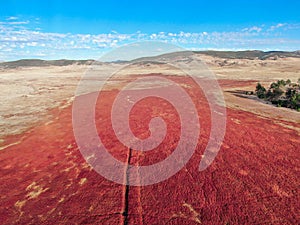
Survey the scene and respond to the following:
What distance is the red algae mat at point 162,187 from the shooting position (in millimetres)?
9750

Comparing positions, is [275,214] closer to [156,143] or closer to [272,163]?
[272,163]

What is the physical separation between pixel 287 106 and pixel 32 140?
97.8 feet

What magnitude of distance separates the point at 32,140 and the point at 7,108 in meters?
16.8

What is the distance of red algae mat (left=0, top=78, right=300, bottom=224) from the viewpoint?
975 centimetres

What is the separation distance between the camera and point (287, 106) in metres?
29.0

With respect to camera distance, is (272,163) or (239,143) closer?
(272,163)

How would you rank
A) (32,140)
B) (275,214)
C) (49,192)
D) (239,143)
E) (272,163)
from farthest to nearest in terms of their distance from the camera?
(32,140) → (239,143) → (272,163) → (49,192) → (275,214)

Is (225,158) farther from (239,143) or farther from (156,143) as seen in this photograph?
(156,143)

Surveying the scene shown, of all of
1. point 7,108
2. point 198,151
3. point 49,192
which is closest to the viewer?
point 49,192

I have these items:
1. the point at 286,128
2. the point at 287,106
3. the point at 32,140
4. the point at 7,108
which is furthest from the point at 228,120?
the point at 7,108

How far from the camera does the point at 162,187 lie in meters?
11.7

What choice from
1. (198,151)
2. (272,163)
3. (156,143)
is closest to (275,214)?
(272,163)

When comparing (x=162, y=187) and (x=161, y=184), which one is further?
(x=161, y=184)

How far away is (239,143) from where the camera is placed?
1659cm
